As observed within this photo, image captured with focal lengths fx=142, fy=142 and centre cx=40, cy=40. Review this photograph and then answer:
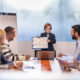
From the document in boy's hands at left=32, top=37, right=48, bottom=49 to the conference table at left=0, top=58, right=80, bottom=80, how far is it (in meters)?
0.32

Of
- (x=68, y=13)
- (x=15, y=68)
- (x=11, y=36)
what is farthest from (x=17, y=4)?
(x=15, y=68)

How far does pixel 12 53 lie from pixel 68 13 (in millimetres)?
978

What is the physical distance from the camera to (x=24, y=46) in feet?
6.84

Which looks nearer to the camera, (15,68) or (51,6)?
(15,68)

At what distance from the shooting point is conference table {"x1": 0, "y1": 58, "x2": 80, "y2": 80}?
1.56m

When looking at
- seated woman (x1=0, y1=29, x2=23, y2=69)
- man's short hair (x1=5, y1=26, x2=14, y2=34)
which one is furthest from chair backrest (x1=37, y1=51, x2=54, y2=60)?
man's short hair (x1=5, y1=26, x2=14, y2=34)

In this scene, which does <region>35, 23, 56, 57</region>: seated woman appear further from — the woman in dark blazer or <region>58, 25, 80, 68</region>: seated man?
<region>58, 25, 80, 68</region>: seated man

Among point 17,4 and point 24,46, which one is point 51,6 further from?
point 24,46

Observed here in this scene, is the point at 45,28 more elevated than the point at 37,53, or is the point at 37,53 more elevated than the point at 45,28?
the point at 45,28

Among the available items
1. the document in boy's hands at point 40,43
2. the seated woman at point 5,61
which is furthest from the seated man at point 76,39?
the seated woman at point 5,61

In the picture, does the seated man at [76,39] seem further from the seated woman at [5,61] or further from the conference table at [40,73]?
the seated woman at [5,61]

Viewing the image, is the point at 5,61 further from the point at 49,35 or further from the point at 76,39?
the point at 76,39

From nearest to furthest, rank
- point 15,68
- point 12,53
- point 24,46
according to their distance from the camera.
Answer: point 15,68 < point 12,53 < point 24,46

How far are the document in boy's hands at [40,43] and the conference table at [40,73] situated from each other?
325 mm
